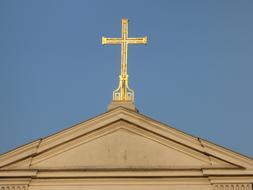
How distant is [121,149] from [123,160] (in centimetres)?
36

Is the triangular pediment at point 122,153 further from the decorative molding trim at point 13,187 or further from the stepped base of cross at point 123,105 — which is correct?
the stepped base of cross at point 123,105

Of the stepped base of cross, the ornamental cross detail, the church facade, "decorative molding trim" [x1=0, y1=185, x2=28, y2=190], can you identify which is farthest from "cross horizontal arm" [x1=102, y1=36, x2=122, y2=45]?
"decorative molding trim" [x1=0, y1=185, x2=28, y2=190]

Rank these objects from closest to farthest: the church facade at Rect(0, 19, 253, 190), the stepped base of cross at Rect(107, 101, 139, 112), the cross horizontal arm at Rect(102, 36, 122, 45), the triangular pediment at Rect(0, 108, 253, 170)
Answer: the church facade at Rect(0, 19, 253, 190), the triangular pediment at Rect(0, 108, 253, 170), the stepped base of cross at Rect(107, 101, 139, 112), the cross horizontal arm at Rect(102, 36, 122, 45)

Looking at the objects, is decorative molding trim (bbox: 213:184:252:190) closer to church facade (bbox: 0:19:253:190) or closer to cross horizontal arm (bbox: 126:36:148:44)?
church facade (bbox: 0:19:253:190)

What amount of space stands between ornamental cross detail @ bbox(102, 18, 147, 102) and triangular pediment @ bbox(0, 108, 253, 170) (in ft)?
7.02

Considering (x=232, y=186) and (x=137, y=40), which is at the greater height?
(x=137, y=40)

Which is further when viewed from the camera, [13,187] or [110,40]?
[110,40]

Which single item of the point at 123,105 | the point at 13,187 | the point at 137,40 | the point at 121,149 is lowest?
the point at 13,187

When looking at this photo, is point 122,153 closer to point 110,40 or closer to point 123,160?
point 123,160

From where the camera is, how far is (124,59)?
23.4m

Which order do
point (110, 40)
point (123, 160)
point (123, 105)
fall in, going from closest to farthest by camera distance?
point (123, 160)
point (123, 105)
point (110, 40)

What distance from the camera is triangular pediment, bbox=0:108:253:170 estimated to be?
20109 mm

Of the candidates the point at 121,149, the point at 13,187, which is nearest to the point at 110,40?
the point at 121,149

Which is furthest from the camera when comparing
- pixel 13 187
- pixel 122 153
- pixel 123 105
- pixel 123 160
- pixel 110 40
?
pixel 110 40
